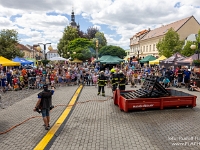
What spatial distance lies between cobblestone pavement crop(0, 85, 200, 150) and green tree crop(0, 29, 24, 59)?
2692cm

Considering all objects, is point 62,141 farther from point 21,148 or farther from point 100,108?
point 100,108

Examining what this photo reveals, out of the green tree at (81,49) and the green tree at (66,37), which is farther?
the green tree at (66,37)

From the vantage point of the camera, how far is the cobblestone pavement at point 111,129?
17.8 feet

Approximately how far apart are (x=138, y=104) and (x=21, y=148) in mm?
5193

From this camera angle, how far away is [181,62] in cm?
1866

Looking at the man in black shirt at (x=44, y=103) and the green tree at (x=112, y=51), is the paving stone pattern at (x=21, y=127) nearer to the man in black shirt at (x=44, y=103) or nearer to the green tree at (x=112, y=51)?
the man in black shirt at (x=44, y=103)

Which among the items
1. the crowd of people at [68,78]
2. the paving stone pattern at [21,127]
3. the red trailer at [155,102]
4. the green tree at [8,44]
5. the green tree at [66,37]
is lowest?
the paving stone pattern at [21,127]

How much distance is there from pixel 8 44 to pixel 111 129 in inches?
1287

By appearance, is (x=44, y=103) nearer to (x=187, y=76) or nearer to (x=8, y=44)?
(x=187, y=76)

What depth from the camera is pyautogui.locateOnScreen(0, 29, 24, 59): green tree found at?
33094 millimetres

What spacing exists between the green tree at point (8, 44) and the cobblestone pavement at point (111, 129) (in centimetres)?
2692

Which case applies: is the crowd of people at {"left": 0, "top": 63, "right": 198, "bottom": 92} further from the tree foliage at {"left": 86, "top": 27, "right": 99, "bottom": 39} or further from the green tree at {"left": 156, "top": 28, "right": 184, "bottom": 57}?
the tree foliage at {"left": 86, "top": 27, "right": 99, "bottom": 39}

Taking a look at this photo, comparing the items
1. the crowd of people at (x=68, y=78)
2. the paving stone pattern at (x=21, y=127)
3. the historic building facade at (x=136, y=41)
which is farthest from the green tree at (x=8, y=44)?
the historic building facade at (x=136, y=41)

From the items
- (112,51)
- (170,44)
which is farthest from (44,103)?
(112,51)
